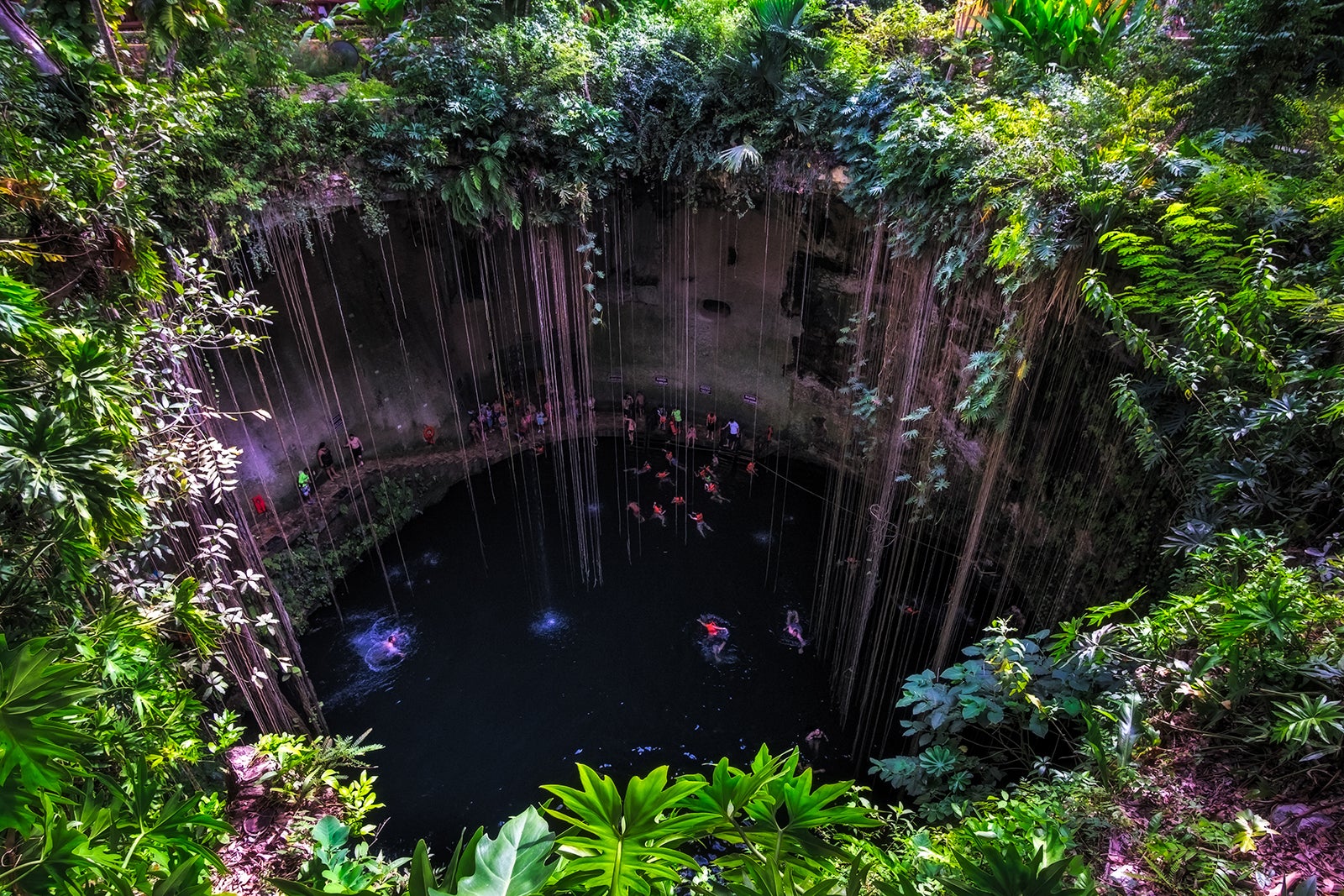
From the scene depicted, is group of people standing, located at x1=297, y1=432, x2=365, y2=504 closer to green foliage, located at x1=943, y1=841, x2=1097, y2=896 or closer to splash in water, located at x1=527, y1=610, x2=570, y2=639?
splash in water, located at x1=527, y1=610, x2=570, y2=639

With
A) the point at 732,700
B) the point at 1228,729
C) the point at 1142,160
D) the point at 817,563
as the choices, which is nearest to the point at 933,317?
the point at 1142,160

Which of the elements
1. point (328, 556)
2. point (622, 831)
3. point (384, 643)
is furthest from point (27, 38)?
point (622, 831)

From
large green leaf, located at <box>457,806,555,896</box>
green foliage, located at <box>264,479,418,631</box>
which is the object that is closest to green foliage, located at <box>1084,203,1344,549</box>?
large green leaf, located at <box>457,806,555,896</box>

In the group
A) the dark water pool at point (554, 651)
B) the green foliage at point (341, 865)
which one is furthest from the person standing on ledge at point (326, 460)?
the green foliage at point (341, 865)

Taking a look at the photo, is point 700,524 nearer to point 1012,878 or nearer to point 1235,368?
point 1235,368

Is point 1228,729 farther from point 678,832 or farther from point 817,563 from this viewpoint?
point 817,563

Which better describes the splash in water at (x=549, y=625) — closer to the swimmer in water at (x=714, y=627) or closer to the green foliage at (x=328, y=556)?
the swimmer in water at (x=714, y=627)
